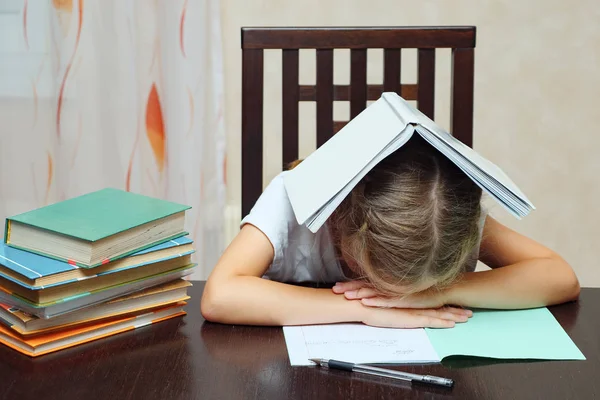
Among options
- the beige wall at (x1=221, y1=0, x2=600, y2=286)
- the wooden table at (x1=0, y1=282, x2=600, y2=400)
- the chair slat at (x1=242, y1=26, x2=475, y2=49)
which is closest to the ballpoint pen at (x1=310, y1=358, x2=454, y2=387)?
the wooden table at (x1=0, y1=282, x2=600, y2=400)

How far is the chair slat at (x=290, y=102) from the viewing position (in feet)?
4.70

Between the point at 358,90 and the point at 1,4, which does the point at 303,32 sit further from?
the point at 1,4

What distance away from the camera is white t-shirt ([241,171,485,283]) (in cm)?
116

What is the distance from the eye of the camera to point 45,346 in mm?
943

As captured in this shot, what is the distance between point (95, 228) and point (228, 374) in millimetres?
249

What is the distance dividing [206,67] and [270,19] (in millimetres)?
267

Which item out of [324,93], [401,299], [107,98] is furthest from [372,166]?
[107,98]

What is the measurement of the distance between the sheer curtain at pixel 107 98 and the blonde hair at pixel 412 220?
1.14 metres

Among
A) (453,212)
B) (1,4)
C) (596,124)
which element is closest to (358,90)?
(453,212)

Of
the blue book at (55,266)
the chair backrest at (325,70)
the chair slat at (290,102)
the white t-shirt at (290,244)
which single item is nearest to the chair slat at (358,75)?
the chair backrest at (325,70)

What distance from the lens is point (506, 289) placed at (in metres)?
1.11

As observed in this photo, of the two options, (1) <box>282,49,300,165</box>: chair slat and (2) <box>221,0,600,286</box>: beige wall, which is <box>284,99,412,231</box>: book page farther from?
(2) <box>221,0,600,286</box>: beige wall

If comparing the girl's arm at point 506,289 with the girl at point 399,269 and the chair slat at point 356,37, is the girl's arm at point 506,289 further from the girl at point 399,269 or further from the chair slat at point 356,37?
the chair slat at point 356,37

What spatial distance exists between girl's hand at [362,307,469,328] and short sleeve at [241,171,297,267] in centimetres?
18
